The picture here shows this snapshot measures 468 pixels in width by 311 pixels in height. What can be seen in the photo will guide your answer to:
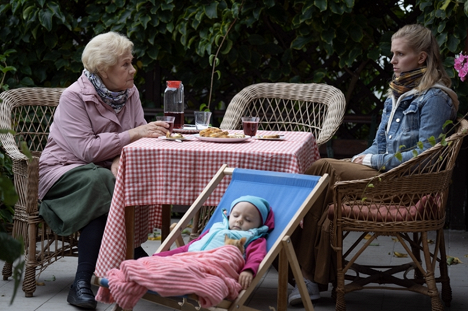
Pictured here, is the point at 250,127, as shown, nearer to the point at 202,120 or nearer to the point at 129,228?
the point at 202,120

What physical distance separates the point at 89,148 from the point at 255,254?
1.39 meters

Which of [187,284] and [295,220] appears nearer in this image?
[187,284]

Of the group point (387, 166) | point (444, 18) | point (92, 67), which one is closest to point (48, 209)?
point (92, 67)

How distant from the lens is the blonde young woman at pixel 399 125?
3357mm

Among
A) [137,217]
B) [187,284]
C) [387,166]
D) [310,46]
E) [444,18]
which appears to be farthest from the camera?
[310,46]

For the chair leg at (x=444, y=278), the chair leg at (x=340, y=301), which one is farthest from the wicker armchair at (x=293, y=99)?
the chair leg at (x=340, y=301)

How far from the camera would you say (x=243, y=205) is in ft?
9.27

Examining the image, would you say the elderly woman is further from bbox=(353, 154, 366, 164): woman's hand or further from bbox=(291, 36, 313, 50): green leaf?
bbox=(291, 36, 313, 50): green leaf

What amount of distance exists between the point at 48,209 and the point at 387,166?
1.83 meters

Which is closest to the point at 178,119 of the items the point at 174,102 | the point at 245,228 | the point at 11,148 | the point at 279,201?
the point at 174,102

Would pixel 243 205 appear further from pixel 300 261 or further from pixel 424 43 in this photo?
pixel 424 43

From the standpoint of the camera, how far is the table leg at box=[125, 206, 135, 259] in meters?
3.25

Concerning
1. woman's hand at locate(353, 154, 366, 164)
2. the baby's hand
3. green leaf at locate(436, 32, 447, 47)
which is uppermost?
green leaf at locate(436, 32, 447, 47)

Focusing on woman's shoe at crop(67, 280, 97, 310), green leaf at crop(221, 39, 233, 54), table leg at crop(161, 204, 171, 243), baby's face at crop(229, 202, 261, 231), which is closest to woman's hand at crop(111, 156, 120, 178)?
table leg at crop(161, 204, 171, 243)
